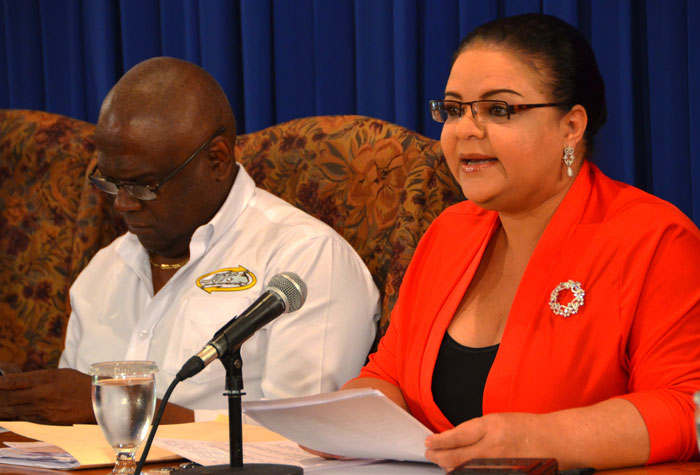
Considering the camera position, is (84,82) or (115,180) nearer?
(115,180)

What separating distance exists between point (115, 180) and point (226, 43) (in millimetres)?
1032

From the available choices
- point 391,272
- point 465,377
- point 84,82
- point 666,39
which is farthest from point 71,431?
point 84,82

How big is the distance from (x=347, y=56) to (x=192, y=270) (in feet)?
3.12

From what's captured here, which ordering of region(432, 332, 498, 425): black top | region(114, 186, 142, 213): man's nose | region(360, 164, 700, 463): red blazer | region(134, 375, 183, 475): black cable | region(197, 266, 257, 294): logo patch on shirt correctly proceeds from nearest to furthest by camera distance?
1. region(134, 375, 183, 475): black cable
2. region(360, 164, 700, 463): red blazer
3. region(432, 332, 498, 425): black top
4. region(197, 266, 257, 294): logo patch on shirt
5. region(114, 186, 142, 213): man's nose

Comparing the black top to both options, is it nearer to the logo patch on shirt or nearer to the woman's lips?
the woman's lips

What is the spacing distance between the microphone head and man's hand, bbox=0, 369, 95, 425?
889 millimetres

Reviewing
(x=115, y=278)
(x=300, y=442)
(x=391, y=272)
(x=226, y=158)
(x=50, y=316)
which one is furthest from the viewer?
(x=50, y=316)

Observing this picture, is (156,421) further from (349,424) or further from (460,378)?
(460,378)

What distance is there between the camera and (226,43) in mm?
3201

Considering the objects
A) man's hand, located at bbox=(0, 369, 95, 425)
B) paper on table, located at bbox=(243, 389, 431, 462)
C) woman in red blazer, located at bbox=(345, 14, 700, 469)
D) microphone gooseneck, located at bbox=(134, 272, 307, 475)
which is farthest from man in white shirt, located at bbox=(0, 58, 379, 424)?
microphone gooseneck, located at bbox=(134, 272, 307, 475)

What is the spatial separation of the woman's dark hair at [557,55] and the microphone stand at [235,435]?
2.66ft

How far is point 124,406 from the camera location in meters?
1.32

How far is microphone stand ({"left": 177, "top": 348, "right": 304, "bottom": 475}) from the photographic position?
125 cm

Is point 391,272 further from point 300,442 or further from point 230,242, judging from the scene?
point 300,442
